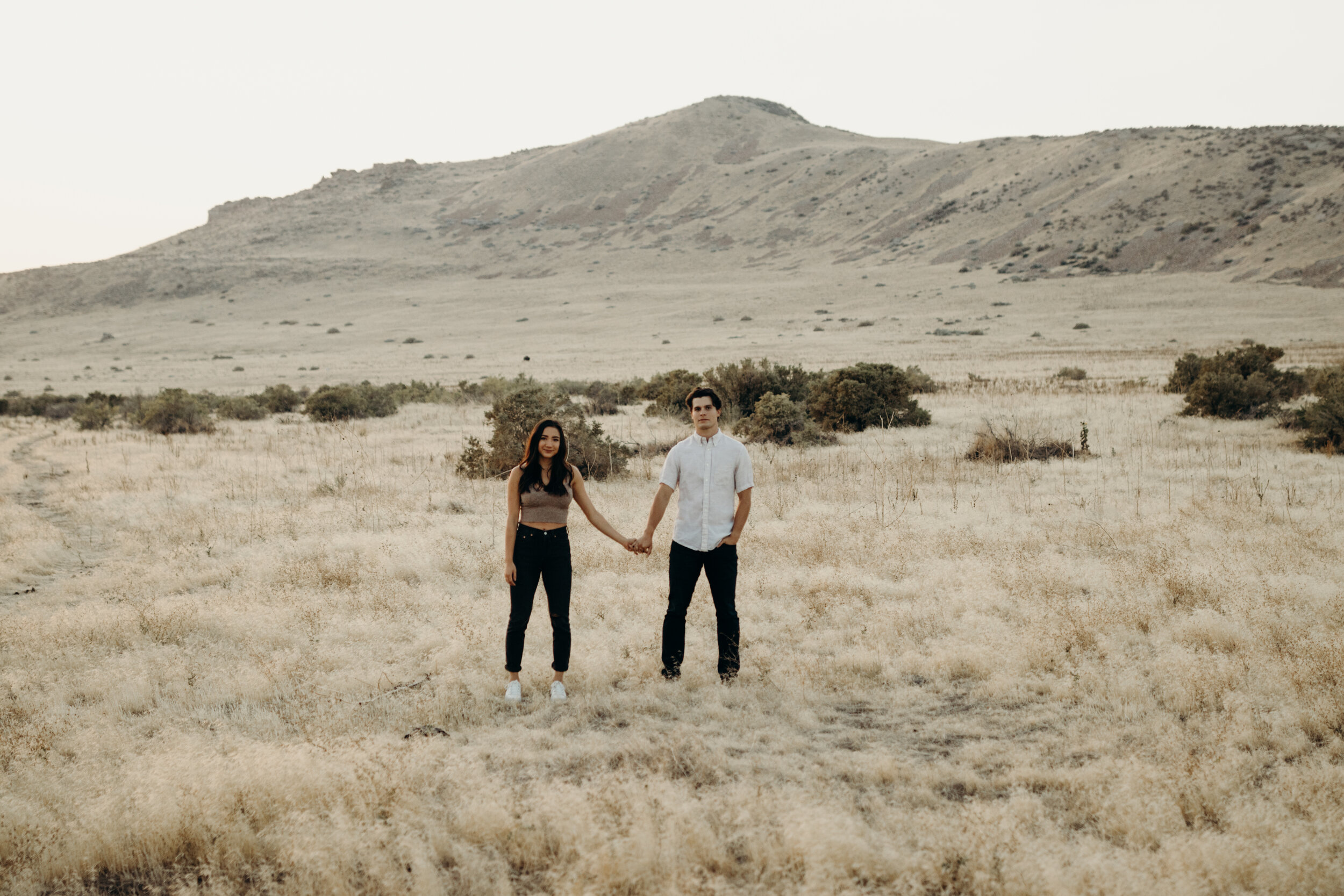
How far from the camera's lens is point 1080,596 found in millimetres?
6488

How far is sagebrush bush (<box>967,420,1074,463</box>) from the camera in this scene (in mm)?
12094

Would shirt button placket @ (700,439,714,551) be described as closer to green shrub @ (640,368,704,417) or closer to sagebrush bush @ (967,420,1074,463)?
sagebrush bush @ (967,420,1074,463)

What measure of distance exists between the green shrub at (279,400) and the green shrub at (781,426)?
15.9 metres

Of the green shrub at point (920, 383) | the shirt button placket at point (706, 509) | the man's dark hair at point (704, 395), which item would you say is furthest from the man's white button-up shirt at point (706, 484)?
the green shrub at point (920, 383)

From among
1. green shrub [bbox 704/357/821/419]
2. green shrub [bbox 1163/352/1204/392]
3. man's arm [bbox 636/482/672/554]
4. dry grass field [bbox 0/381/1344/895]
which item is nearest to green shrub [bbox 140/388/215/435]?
dry grass field [bbox 0/381/1344/895]

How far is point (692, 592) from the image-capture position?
5.32 metres

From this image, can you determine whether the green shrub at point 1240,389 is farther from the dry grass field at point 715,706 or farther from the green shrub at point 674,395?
the green shrub at point 674,395

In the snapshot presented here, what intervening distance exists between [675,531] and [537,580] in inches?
37.4

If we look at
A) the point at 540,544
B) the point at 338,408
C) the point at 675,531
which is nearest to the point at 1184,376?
the point at 675,531

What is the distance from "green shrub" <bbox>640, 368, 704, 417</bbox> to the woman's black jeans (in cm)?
1240

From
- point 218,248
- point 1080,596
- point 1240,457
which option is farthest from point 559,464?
point 218,248

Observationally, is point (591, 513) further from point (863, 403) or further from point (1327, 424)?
point (1327, 424)

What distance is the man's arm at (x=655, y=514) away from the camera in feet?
17.1

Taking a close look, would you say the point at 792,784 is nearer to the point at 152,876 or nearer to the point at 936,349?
the point at 152,876
